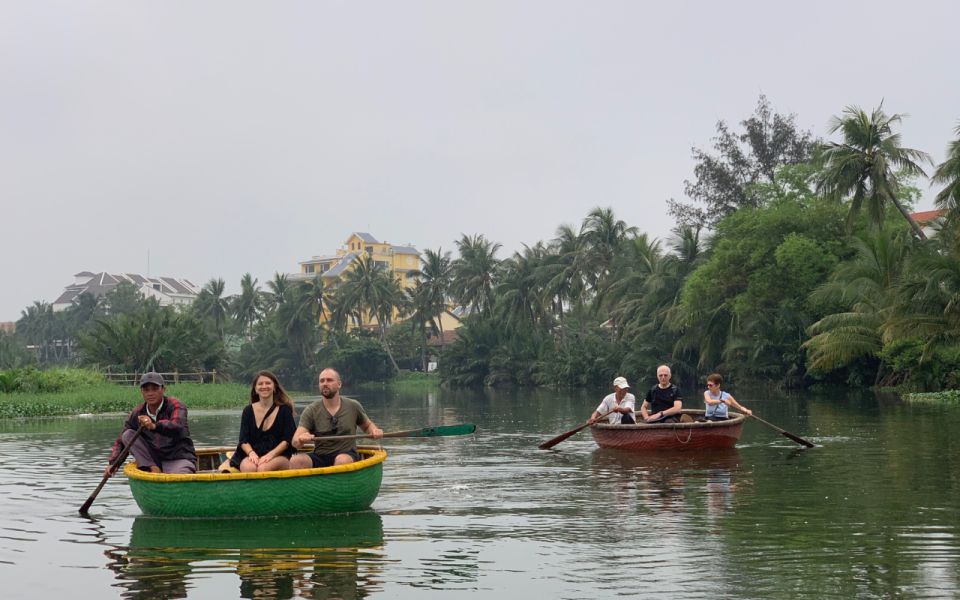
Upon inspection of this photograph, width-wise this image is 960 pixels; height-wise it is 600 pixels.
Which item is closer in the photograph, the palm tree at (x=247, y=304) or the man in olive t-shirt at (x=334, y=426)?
the man in olive t-shirt at (x=334, y=426)

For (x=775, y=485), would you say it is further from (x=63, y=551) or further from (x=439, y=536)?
(x=63, y=551)

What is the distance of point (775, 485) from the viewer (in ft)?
47.1

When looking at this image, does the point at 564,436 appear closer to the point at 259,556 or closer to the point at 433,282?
the point at 259,556

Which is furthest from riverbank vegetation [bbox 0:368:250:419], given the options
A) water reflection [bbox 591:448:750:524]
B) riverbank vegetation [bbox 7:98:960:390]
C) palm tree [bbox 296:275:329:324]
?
palm tree [bbox 296:275:329:324]

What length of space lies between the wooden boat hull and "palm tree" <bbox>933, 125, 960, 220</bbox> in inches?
798

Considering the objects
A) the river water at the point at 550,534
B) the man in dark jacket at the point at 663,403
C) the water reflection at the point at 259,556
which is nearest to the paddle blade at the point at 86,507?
the river water at the point at 550,534

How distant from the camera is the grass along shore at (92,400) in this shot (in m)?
35.3

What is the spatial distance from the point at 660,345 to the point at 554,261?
13777 millimetres

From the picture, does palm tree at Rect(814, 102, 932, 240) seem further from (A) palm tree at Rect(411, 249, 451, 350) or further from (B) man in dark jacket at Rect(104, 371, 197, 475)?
(A) palm tree at Rect(411, 249, 451, 350)

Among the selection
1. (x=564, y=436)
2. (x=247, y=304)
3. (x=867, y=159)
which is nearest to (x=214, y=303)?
(x=247, y=304)

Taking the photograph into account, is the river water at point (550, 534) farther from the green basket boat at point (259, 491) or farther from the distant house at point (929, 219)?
the distant house at point (929, 219)

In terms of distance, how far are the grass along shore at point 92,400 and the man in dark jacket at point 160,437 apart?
2394cm

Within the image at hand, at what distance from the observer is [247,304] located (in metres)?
110

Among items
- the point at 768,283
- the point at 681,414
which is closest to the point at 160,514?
the point at 681,414
